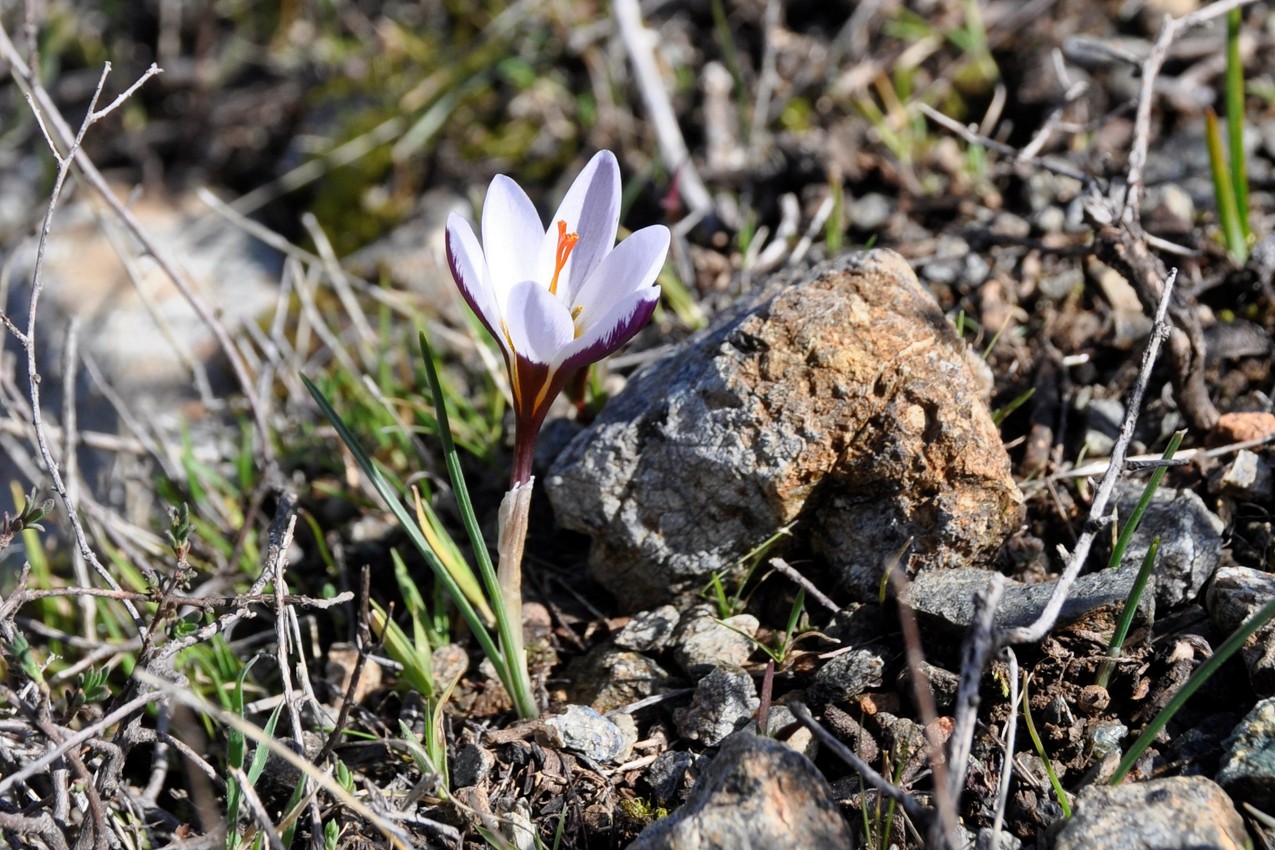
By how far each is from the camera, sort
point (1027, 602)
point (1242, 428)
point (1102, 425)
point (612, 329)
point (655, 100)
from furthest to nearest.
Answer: point (655, 100)
point (1102, 425)
point (1242, 428)
point (1027, 602)
point (612, 329)

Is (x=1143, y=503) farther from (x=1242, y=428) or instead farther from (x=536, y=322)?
(x=536, y=322)

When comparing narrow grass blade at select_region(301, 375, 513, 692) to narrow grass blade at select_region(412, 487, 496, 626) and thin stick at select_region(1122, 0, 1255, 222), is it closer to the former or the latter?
narrow grass blade at select_region(412, 487, 496, 626)

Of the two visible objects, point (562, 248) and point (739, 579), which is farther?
point (739, 579)

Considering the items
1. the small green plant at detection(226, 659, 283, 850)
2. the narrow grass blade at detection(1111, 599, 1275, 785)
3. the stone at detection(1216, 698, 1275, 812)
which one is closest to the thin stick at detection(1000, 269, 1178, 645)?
the narrow grass blade at detection(1111, 599, 1275, 785)

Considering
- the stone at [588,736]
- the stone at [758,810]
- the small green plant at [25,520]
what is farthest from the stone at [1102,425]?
the small green plant at [25,520]

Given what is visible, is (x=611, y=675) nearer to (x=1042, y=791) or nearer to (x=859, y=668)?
(x=859, y=668)

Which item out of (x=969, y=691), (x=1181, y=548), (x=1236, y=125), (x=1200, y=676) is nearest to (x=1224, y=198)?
(x=1236, y=125)
